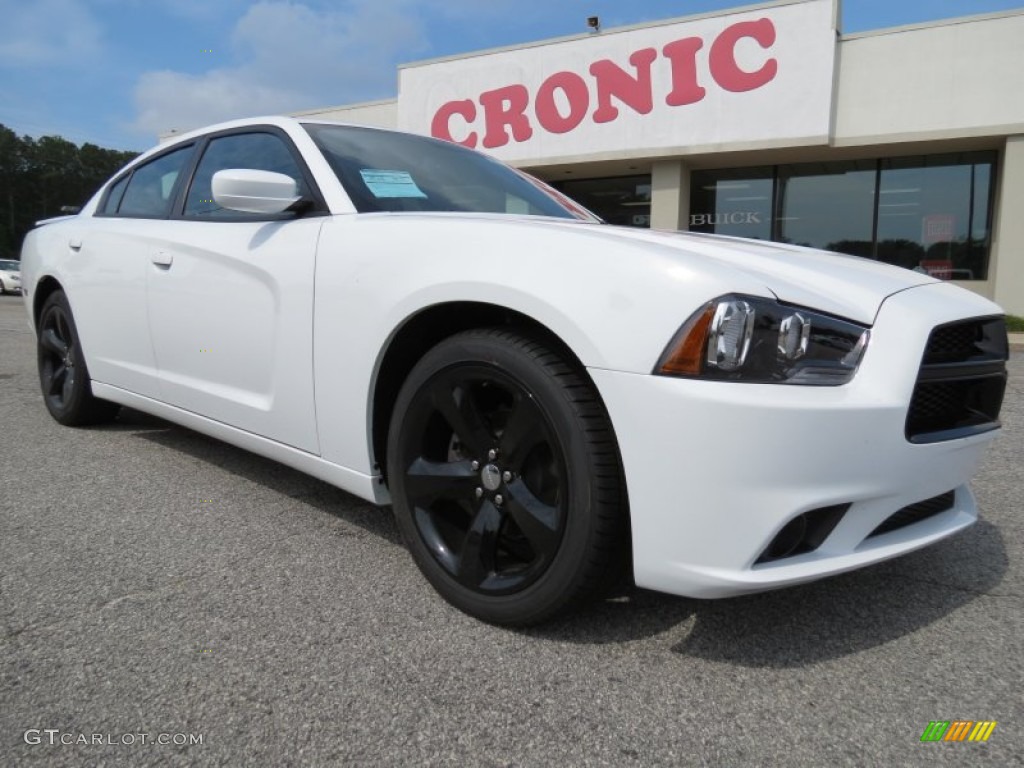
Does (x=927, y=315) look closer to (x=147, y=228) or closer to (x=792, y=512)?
(x=792, y=512)

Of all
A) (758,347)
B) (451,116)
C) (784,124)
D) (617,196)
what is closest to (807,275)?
(758,347)

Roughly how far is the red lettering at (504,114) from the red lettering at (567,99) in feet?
1.18

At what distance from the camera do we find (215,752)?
1.44 metres

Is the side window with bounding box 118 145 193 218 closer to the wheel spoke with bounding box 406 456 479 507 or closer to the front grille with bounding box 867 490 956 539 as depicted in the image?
the wheel spoke with bounding box 406 456 479 507

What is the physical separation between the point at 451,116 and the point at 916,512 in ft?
50.1

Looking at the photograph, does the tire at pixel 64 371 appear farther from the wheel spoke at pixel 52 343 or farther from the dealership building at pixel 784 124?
the dealership building at pixel 784 124

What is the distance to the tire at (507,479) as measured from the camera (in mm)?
1715

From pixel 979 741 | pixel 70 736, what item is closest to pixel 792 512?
pixel 979 741

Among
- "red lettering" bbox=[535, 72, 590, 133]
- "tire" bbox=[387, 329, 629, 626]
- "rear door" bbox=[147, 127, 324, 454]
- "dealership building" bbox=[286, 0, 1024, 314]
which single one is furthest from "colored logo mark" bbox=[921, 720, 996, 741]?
"red lettering" bbox=[535, 72, 590, 133]

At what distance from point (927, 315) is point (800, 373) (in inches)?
17.9

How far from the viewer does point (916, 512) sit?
1921 millimetres

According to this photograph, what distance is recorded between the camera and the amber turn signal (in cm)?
156

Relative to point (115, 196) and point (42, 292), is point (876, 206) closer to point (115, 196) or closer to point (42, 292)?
point (115, 196)

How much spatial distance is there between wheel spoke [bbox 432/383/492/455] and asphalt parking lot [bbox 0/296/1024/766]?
0.48 metres
